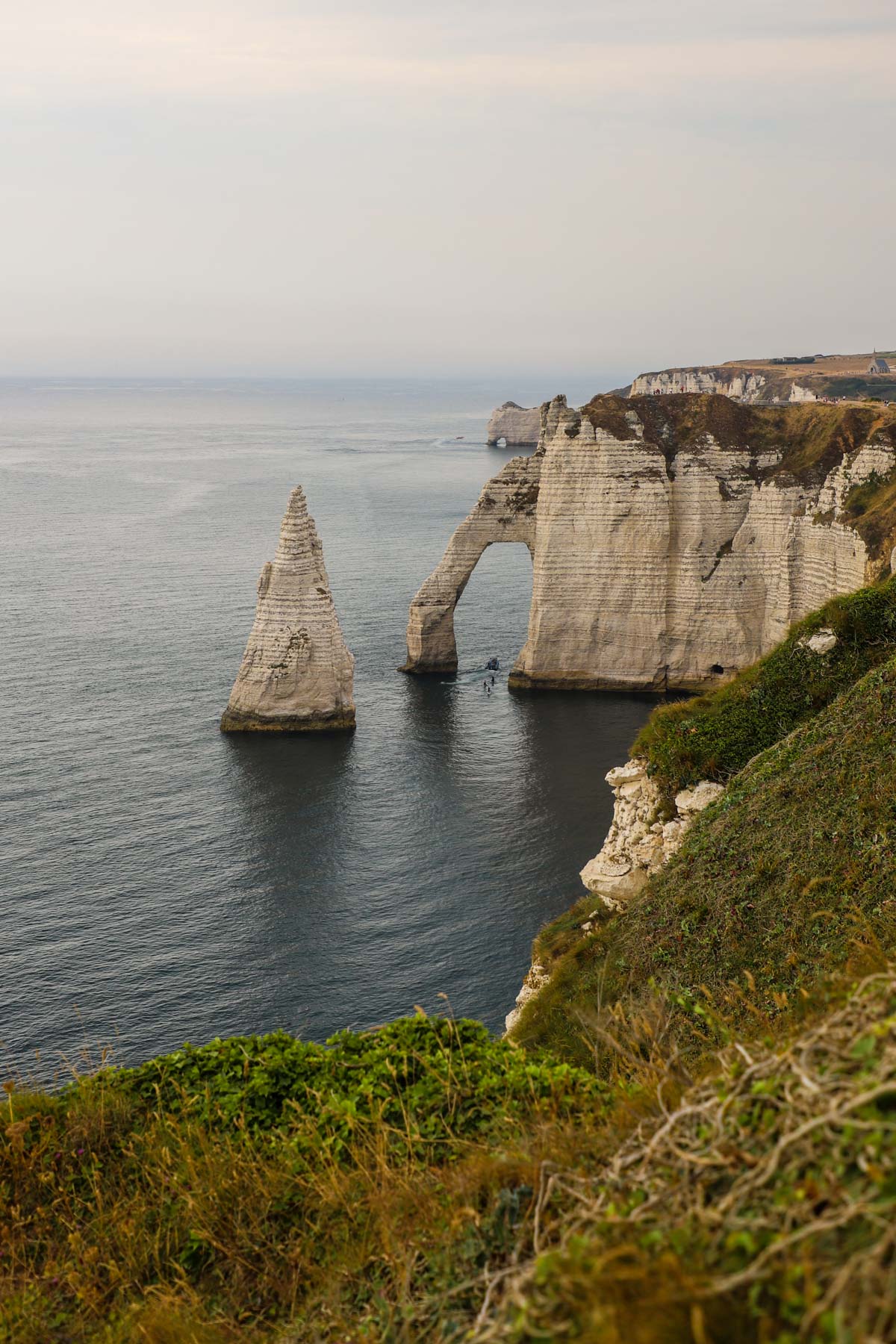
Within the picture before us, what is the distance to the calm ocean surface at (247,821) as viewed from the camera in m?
30.1

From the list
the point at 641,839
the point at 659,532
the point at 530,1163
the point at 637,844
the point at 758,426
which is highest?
the point at 758,426

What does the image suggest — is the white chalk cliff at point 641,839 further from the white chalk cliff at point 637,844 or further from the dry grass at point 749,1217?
the dry grass at point 749,1217

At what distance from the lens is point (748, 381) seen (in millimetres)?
132375

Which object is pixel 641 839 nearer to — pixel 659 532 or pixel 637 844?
pixel 637 844

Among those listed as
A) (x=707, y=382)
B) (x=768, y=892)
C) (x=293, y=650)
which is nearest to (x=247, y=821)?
(x=293, y=650)

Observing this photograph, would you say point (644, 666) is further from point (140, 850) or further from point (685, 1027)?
point (685, 1027)

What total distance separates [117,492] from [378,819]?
9232cm

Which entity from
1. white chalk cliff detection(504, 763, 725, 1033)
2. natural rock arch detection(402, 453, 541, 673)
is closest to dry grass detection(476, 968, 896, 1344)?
white chalk cliff detection(504, 763, 725, 1033)

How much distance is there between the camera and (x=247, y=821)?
4188 cm

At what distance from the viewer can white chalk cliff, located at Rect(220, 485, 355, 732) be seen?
166ft

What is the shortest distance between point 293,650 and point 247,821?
11.4 m

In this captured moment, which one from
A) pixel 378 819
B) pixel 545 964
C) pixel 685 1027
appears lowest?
pixel 378 819

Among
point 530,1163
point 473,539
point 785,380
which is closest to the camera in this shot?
point 530,1163

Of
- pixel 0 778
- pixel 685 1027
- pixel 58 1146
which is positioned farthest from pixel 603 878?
pixel 0 778
